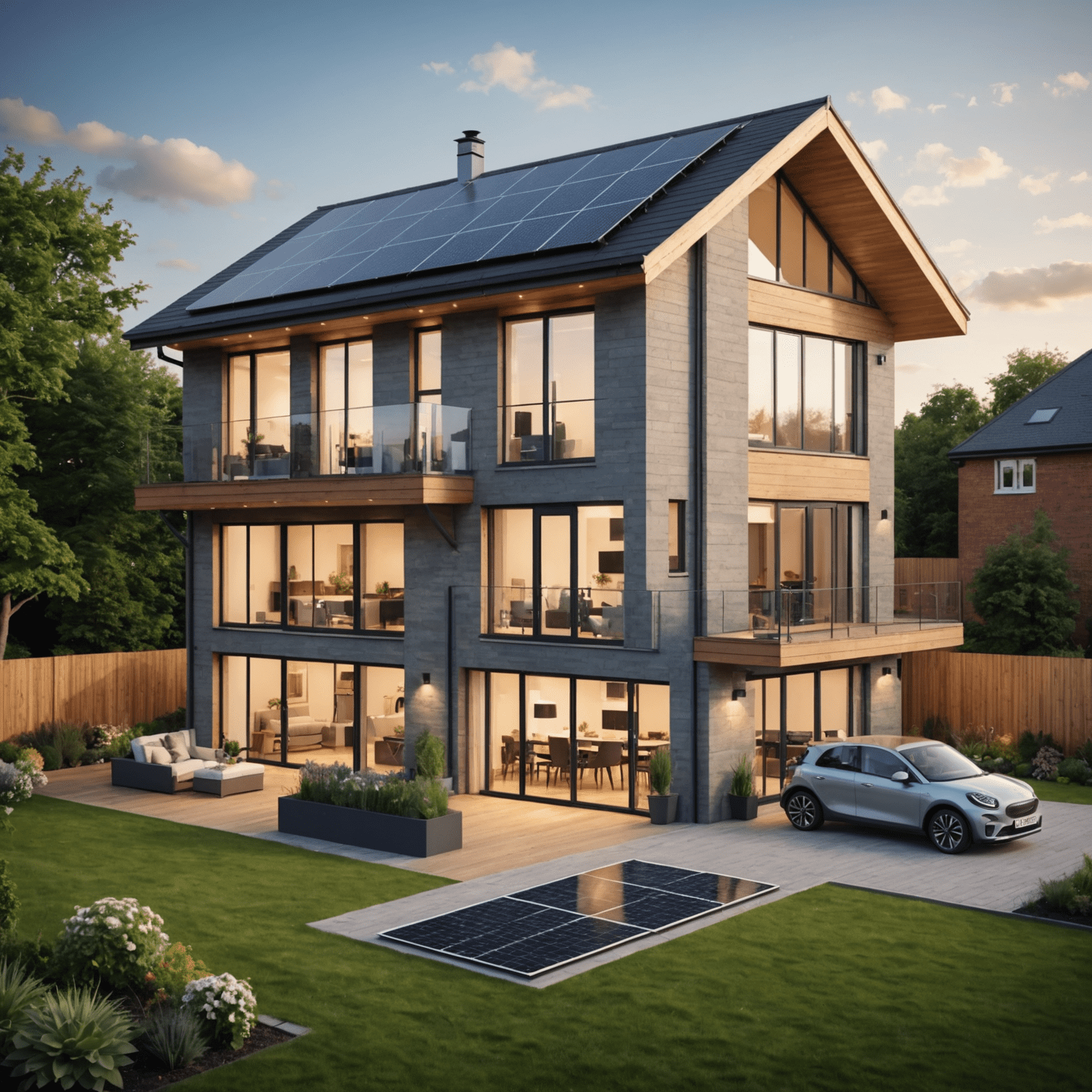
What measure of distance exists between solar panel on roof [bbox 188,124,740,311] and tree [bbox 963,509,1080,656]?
14.5 meters

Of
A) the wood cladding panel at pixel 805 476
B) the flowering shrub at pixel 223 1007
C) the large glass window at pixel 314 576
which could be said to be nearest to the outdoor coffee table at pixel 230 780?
the large glass window at pixel 314 576

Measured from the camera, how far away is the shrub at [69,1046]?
752 cm

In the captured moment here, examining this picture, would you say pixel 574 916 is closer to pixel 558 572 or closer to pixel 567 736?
pixel 567 736

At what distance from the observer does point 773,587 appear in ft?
65.7

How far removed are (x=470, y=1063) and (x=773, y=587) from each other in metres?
12.8

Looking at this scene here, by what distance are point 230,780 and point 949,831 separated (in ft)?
37.3

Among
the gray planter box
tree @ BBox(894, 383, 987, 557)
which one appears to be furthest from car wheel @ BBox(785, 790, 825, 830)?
tree @ BBox(894, 383, 987, 557)

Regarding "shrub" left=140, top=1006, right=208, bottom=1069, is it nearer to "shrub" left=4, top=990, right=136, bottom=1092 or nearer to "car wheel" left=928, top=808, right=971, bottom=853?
"shrub" left=4, top=990, right=136, bottom=1092

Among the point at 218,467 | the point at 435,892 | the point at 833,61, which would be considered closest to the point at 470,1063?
the point at 435,892

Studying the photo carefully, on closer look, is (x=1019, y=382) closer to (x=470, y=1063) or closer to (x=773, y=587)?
(x=773, y=587)

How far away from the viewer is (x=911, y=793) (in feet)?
50.9

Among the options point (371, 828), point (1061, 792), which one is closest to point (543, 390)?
point (371, 828)

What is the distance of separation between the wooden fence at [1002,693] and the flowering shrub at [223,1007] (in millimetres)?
17107

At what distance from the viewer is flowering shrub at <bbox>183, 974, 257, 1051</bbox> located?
8508 mm
